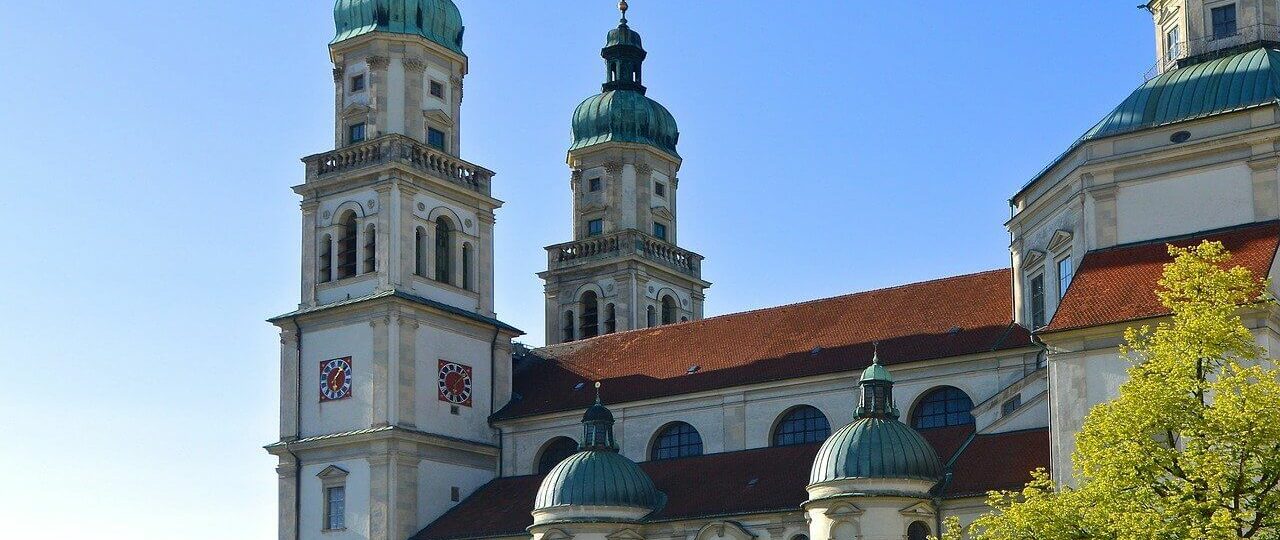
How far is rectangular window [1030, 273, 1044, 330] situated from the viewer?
143 feet

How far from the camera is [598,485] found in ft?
149

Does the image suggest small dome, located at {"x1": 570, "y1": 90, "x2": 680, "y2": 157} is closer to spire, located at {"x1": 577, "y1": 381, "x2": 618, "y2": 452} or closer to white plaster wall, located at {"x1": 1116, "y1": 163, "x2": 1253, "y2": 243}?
spire, located at {"x1": 577, "y1": 381, "x2": 618, "y2": 452}

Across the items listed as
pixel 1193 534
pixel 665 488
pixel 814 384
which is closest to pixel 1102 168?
pixel 814 384

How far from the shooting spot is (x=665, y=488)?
4769 cm

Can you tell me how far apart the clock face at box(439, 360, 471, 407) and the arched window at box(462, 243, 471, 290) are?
2841mm

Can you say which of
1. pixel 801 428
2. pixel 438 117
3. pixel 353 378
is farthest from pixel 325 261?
pixel 801 428

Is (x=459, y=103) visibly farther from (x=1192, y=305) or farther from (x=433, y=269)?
(x=1192, y=305)

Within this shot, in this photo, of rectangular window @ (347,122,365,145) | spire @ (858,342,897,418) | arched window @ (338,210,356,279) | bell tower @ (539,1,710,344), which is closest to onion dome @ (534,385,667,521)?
spire @ (858,342,897,418)

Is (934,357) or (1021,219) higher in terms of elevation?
(1021,219)

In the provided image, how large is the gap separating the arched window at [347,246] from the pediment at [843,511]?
19.1 meters

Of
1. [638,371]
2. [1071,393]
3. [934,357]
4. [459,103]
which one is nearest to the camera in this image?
[1071,393]

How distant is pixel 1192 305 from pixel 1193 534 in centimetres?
376

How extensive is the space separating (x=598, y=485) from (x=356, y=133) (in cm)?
1580

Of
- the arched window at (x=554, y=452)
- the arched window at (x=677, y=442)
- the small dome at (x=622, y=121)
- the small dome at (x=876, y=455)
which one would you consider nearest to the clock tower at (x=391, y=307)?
the arched window at (x=554, y=452)
